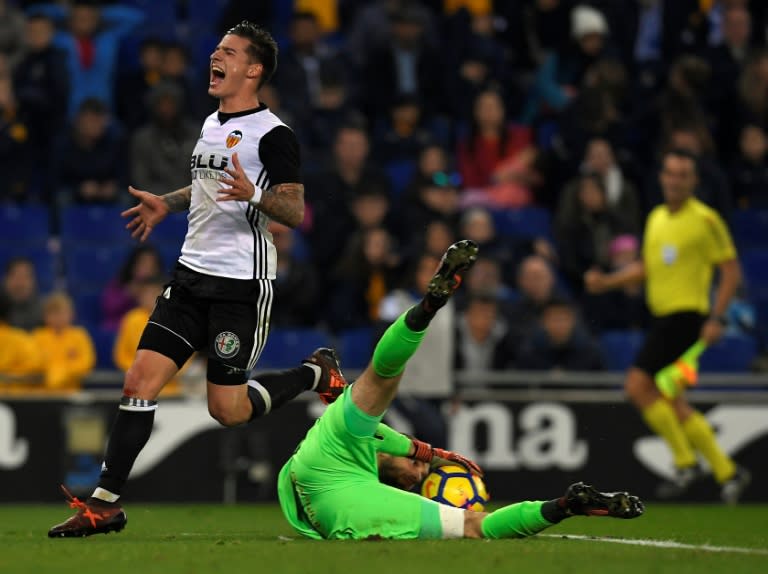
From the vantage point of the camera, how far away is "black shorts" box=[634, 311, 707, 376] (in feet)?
37.5

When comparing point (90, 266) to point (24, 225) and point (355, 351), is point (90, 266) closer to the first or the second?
point (24, 225)

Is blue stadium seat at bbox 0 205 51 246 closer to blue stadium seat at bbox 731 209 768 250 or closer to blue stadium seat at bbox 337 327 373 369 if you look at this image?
blue stadium seat at bbox 337 327 373 369

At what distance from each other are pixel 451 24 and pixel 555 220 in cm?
281

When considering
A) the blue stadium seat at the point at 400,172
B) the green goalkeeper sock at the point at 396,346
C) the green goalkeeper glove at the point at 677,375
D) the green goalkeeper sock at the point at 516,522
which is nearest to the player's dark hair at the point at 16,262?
the blue stadium seat at the point at 400,172

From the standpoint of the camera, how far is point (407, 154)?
14977 mm

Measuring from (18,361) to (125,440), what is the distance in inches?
203

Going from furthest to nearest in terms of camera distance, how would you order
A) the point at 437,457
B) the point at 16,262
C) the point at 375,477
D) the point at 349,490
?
the point at 16,262
the point at 437,457
the point at 375,477
the point at 349,490

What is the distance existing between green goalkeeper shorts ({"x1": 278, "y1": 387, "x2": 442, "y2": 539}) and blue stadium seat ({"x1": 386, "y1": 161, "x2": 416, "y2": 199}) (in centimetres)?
780

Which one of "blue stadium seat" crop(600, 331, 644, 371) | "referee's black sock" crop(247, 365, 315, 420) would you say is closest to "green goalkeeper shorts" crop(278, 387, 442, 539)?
"referee's black sock" crop(247, 365, 315, 420)

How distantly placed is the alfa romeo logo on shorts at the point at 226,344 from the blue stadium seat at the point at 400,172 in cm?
747

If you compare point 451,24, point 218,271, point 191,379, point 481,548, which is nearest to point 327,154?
point 451,24

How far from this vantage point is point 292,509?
719 centimetres

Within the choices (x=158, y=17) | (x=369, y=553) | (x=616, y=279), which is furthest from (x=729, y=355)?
(x=369, y=553)

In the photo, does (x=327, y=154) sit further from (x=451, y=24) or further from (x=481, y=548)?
(x=481, y=548)
